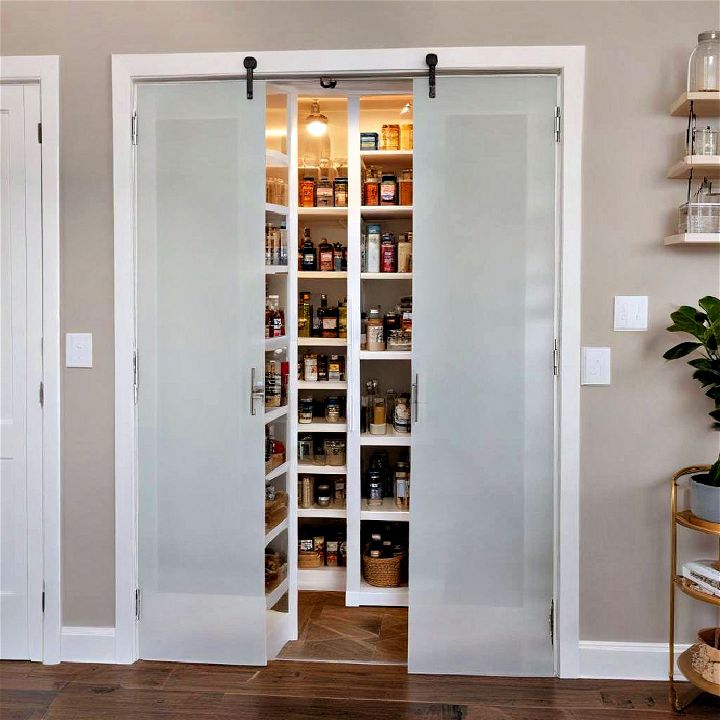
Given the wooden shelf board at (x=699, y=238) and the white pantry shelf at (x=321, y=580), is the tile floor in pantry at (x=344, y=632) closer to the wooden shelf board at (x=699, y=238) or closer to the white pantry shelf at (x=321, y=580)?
the white pantry shelf at (x=321, y=580)

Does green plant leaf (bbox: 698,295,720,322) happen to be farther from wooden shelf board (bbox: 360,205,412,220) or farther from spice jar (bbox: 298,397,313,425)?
spice jar (bbox: 298,397,313,425)

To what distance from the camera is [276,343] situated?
2.92 meters

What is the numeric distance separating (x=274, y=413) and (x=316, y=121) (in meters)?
1.60

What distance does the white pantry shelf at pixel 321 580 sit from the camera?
148 inches

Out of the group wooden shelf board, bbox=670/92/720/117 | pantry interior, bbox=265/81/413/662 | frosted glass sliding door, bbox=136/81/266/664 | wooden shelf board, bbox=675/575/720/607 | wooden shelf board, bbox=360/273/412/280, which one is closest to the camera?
wooden shelf board, bbox=675/575/720/607

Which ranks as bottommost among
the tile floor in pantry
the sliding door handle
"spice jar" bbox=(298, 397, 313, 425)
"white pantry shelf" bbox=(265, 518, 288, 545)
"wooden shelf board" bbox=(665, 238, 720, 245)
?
the tile floor in pantry

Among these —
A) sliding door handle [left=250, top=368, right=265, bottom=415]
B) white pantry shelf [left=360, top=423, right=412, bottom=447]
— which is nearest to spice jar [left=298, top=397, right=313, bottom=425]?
white pantry shelf [left=360, top=423, right=412, bottom=447]

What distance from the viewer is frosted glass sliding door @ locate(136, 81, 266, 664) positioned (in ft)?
8.99

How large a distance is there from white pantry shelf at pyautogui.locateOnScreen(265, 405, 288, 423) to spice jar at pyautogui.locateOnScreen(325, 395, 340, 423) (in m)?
0.76

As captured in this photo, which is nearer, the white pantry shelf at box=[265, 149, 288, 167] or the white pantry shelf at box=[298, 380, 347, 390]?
the white pantry shelf at box=[265, 149, 288, 167]

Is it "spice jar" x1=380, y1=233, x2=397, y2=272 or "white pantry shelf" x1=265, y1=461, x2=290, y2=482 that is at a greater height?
"spice jar" x1=380, y1=233, x2=397, y2=272

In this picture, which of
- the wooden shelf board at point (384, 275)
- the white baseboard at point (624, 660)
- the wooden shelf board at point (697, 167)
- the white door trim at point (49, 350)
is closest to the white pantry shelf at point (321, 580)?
the white door trim at point (49, 350)

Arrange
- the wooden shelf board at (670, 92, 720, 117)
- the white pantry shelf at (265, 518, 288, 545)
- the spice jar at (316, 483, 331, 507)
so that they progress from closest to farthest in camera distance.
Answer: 1. the wooden shelf board at (670, 92, 720, 117)
2. the white pantry shelf at (265, 518, 288, 545)
3. the spice jar at (316, 483, 331, 507)

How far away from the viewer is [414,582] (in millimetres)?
2752
